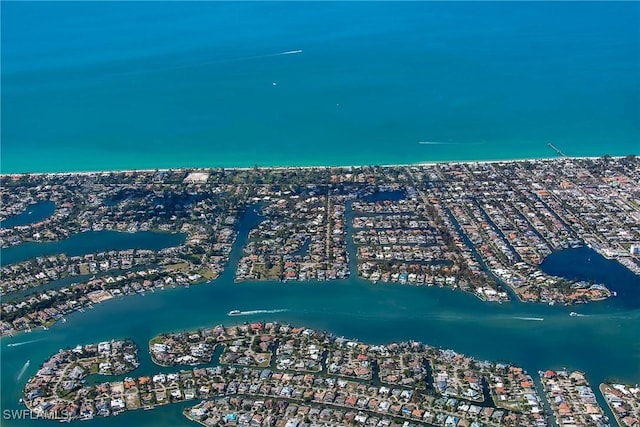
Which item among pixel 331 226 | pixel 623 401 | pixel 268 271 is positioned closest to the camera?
pixel 623 401

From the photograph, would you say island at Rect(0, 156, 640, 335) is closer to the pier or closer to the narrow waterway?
the narrow waterway

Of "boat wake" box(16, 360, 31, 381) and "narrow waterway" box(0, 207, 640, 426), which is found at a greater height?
"narrow waterway" box(0, 207, 640, 426)

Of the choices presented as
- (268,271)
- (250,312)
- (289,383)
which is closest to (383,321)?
(289,383)

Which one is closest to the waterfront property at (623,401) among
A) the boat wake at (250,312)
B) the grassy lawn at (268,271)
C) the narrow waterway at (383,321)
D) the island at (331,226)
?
the narrow waterway at (383,321)

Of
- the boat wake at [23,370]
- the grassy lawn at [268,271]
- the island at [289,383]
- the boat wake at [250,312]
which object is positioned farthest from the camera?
the grassy lawn at [268,271]

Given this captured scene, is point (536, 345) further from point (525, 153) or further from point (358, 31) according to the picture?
point (358, 31)

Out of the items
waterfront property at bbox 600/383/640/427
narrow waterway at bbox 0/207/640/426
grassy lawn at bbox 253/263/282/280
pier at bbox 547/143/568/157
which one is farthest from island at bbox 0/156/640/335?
waterfront property at bbox 600/383/640/427

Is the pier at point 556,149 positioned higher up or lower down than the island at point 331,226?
higher up

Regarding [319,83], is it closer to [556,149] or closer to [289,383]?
[556,149]

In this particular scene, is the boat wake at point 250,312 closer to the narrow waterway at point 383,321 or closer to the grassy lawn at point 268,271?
the narrow waterway at point 383,321
